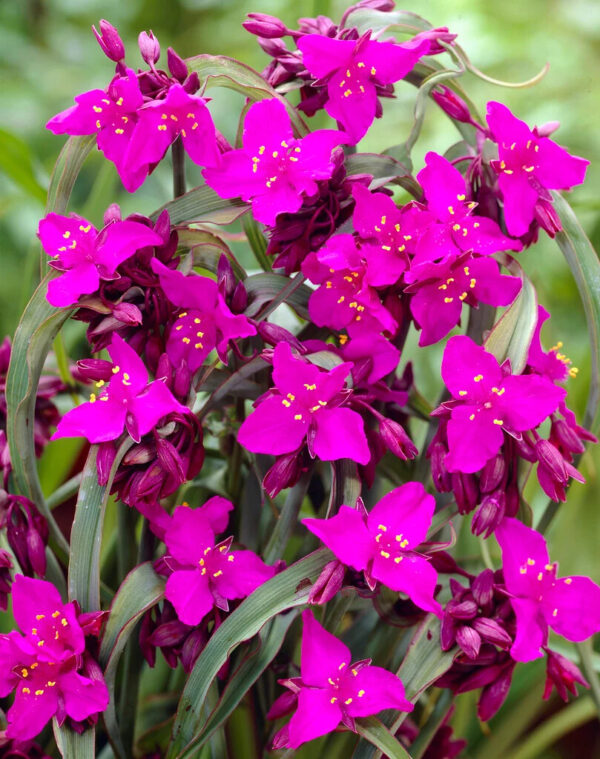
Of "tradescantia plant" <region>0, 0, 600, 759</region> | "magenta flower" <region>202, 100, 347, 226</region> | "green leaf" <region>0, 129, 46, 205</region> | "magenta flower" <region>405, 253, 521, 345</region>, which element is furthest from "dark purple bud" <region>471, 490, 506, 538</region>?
"green leaf" <region>0, 129, 46, 205</region>

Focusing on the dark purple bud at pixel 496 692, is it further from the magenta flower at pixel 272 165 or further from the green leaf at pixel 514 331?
the magenta flower at pixel 272 165

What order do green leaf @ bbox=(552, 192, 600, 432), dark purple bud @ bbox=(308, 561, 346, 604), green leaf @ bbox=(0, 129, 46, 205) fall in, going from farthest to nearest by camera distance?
green leaf @ bbox=(0, 129, 46, 205)
green leaf @ bbox=(552, 192, 600, 432)
dark purple bud @ bbox=(308, 561, 346, 604)

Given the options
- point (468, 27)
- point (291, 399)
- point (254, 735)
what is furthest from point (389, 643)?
point (468, 27)

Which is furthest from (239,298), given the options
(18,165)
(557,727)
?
(557,727)

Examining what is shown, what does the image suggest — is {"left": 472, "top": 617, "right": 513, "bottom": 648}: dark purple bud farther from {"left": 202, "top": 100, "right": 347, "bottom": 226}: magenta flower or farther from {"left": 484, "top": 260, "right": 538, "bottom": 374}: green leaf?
{"left": 202, "top": 100, "right": 347, "bottom": 226}: magenta flower

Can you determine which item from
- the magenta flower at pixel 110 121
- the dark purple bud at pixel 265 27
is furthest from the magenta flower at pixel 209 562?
the dark purple bud at pixel 265 27

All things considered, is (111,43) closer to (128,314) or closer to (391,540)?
(128,314)
